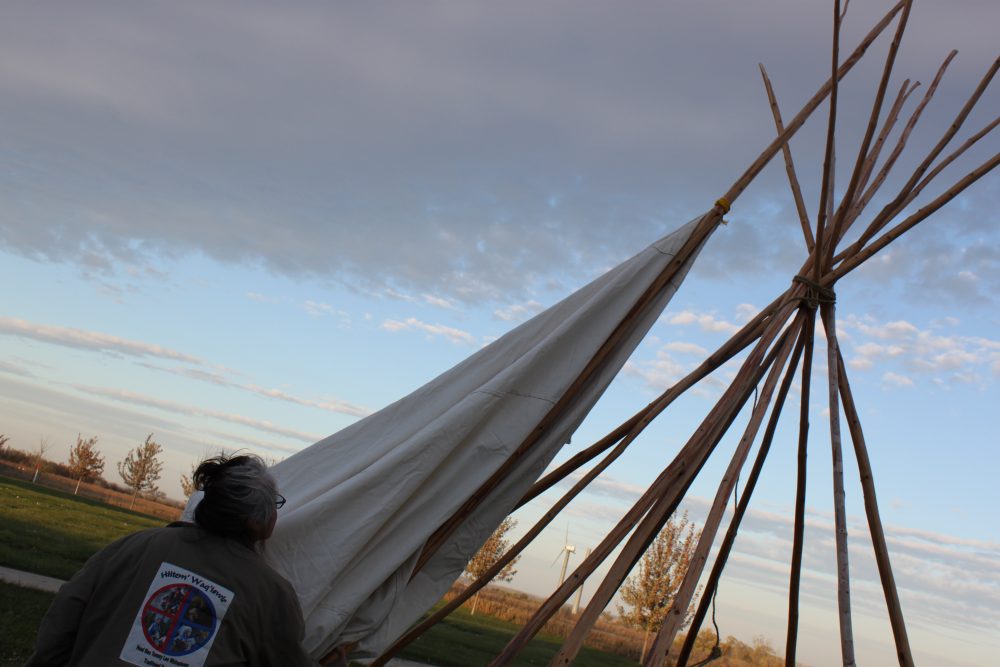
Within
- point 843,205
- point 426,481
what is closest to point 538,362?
point 426,481

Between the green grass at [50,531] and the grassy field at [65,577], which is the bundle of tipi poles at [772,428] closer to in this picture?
the grassy field at [65,577]

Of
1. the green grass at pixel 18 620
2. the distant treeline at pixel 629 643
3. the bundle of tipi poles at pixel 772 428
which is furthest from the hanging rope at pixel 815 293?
the distant treeline at pixel 629 643

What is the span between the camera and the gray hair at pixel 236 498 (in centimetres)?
189

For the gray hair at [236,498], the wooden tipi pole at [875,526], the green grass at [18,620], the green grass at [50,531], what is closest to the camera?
the gray hair at [236,498]

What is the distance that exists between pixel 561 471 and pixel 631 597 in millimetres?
13171

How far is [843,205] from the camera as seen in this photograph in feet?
11.6

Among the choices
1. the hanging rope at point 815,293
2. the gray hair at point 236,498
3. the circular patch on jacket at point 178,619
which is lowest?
the circular patch on jacket at point 178,619

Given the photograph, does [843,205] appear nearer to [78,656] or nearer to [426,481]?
[426,481]

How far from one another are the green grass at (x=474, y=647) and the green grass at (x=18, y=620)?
4.05m

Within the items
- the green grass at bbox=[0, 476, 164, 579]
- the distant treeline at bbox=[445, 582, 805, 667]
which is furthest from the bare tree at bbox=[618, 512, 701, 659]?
the green grass at bbox=[0, 476, 164, 579]

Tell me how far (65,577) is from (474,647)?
524 cm

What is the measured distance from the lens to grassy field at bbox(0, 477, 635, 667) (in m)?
6.04

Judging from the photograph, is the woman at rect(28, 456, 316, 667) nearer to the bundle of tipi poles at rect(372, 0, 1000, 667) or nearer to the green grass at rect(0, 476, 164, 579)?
the bundle of tipi poles at rect(372, 0, 1000, 667)

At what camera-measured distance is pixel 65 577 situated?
7984 millimetres
